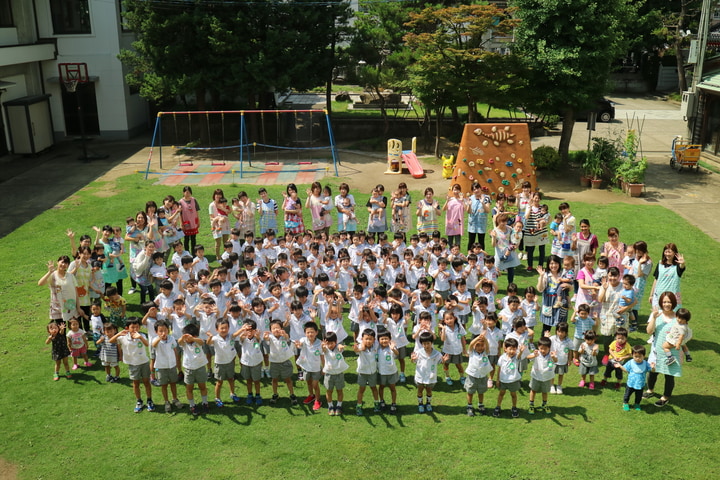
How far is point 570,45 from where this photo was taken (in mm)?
21359

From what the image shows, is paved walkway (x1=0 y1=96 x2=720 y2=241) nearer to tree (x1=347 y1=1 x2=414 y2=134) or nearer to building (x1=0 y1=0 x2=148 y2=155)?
building (x1=0 y1=0 x2=148 y2=155)

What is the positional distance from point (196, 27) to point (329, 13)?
5.39m

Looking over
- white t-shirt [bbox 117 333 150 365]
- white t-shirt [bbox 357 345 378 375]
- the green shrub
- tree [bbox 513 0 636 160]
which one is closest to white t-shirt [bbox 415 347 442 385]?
white t-shirt [bbox 357 345 378 375]

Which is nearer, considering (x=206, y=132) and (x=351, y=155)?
(x=351, y=155)

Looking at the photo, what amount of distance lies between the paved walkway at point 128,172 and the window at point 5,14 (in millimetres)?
5273

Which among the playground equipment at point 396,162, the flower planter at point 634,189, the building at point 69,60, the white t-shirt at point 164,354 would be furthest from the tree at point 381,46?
the white t-shirt at point 164,354

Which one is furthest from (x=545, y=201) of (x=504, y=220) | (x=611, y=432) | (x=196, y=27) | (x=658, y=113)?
(x=658, y=113)

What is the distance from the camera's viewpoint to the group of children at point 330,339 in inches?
365

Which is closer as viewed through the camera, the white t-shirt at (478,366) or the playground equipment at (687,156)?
the white t-shirt at (478,366)

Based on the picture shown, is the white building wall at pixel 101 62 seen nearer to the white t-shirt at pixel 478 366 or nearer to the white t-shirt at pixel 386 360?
the white t-shirt at pixel 386 360

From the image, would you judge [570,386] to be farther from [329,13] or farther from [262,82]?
[329,13]

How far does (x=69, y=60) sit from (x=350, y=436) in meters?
26.6

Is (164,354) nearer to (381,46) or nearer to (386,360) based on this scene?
(386,360)

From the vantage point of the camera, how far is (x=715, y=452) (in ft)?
27.9
